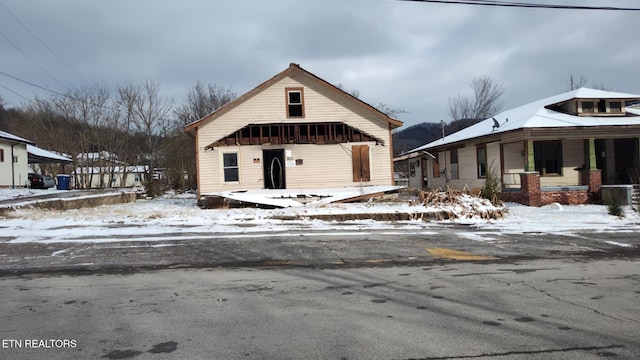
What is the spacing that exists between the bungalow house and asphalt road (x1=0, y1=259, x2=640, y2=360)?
13782 mm

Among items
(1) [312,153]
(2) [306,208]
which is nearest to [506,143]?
(1) [312,153]

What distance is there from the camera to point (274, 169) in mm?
21984

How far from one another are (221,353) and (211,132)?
17.7 metres

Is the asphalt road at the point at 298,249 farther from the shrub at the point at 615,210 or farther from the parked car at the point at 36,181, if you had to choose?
the parked car at the point at 36,181

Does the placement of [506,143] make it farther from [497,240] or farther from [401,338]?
[401,338]

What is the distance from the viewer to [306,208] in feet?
57.7

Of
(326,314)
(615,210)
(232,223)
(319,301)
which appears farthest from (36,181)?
(326,314)

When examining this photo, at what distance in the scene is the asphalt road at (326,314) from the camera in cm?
416

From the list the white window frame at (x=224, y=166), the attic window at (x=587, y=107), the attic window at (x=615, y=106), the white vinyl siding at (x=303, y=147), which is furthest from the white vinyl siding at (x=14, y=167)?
the attic window at (x=615, y=106)

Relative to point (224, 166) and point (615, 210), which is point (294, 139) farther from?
point (615, 210)

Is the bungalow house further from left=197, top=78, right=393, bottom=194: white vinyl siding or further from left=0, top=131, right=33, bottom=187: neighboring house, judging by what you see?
left=0, top=131, right=33, bottom=187: neighboring house

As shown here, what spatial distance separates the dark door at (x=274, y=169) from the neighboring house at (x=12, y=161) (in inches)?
877

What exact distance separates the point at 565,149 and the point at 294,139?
506 inches

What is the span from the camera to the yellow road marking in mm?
8930
